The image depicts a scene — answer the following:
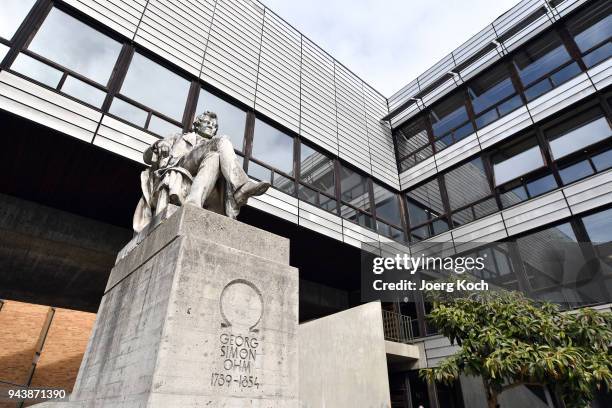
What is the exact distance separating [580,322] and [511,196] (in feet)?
21.7

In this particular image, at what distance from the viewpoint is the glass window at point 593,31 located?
10758 millimetres

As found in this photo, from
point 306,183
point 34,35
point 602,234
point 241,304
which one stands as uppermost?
point 34,35

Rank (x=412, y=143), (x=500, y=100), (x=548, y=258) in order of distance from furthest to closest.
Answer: (x=412, y=143), (x=500, y=100), (x=548, y=258)

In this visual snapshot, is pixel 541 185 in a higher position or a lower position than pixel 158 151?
higher

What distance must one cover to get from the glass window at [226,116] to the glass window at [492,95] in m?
8.96

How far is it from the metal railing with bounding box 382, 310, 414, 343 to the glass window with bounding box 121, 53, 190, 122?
9.18 metres

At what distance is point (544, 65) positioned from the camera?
12.2 m

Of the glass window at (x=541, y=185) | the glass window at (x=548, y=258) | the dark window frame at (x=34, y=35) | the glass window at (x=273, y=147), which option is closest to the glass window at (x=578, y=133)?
the glass window at (x=541, y=185)

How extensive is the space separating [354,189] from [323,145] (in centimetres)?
208

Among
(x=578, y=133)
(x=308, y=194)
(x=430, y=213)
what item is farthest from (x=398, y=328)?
(x=578, y=133)

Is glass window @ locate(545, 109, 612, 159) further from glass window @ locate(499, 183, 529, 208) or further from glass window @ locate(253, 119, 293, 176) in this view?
glass window @ locate(253, 119, 293, 176)

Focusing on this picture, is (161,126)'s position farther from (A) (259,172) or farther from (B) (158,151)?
(B) (158,151)

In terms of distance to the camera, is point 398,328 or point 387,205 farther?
point 387,205

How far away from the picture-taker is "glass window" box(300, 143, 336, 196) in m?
11.9
